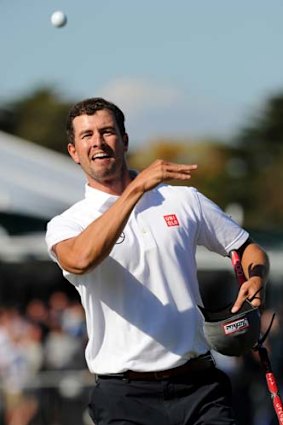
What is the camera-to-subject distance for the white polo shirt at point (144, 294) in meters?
7.06

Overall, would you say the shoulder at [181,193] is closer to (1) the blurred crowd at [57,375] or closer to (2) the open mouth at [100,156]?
(2) the open mouth at [100,156]

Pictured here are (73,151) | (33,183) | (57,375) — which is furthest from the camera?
(33,183)

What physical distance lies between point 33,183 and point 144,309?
59.6 feet

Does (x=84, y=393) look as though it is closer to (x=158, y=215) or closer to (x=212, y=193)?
(x=158, y=215)

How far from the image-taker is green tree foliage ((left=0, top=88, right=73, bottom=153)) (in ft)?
263

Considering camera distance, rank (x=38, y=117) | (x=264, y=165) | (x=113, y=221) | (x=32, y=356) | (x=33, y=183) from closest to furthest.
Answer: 1. (x=113, y=221)
2. (x=32, y=356)
3. (x=33, y=183)
4. (x=264, y=165)
5. (x=38, y=117)

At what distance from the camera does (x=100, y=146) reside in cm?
721

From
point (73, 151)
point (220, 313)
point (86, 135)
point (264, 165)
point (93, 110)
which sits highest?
point (93, 110)

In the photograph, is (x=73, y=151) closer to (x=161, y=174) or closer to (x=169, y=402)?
(x=161, y=174)

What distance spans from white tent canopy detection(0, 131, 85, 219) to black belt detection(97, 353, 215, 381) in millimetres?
16871

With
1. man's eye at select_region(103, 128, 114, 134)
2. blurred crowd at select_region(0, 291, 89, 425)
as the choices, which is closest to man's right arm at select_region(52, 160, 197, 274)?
man's eye at select_region(103, 128, 114, 134)

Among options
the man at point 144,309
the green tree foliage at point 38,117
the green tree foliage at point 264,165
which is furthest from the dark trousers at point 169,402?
the green tree foliage at point 38,117

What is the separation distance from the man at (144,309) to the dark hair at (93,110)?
102mm

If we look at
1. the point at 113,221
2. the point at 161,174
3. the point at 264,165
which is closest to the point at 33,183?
the point at 113,221
